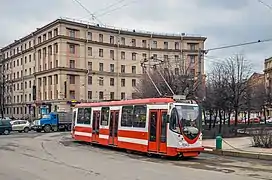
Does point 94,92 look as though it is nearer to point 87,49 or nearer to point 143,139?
point 87,49

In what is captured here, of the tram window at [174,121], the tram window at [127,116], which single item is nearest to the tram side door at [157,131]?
the tram window at [174,121]

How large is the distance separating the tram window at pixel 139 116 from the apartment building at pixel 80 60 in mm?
50154

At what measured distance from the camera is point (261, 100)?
6188cm

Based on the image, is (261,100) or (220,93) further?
(261,100)

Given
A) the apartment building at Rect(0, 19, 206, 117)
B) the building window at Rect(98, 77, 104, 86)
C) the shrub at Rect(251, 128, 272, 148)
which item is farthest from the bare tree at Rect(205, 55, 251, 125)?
the building window at Rect(98, 77, 104, 86)

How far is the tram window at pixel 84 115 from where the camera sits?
2800 cm

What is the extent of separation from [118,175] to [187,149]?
6300 millimetres

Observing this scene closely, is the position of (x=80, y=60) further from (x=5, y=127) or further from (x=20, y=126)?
(x=5, y=127)

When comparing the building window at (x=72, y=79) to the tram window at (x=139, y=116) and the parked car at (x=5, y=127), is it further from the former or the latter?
the tram window at (x=139, y=116)

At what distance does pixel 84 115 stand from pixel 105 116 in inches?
147

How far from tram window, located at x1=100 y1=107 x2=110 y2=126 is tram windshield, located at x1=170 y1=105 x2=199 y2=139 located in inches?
283

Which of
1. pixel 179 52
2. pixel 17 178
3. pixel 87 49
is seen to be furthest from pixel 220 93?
pixel 179 52

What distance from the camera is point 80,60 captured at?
79.0 m

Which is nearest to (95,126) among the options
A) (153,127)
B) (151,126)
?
(151,126)
